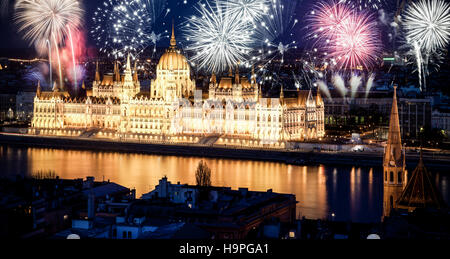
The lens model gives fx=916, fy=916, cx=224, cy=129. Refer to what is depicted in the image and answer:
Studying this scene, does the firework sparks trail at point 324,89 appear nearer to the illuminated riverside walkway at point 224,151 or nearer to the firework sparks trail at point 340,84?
the firework sparks trail at point 340,84

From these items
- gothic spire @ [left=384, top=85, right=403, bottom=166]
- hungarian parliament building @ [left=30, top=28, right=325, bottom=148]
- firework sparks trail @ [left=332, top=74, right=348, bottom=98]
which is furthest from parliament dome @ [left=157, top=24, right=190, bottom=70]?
gothic spire @ [left=384, top=85, right=403, bottom=166]

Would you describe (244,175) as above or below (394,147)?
below

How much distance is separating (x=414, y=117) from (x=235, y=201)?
28.1m

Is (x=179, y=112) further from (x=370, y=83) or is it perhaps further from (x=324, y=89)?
(x=370, y=83)

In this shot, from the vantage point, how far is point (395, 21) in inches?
1734

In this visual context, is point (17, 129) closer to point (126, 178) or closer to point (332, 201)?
point (126, 178)

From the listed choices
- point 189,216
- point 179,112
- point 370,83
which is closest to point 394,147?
point 189,216

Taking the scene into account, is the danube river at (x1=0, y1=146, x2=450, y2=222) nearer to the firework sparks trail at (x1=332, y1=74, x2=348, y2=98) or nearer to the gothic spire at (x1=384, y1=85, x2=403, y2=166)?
the gothic spire at (x1=384, y1=85, x2=403, y2=166)

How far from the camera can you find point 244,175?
98.7 feet

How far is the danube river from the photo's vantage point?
22688 mm

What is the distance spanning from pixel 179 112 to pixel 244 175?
1360 centimetres

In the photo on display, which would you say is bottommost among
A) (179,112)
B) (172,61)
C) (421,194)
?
(421,194)
